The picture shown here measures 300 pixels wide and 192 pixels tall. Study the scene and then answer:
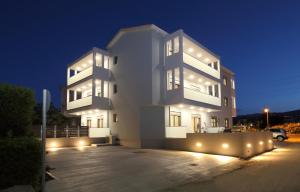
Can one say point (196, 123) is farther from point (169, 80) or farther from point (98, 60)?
point (98, 60)

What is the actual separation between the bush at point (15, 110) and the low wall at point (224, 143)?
51.2ft

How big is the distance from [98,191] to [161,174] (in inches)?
156

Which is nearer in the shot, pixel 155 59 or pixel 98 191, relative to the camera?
pixel 98 191

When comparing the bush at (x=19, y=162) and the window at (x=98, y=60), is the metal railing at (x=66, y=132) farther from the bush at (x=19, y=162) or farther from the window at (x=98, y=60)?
the bush at (x=19, y=162)

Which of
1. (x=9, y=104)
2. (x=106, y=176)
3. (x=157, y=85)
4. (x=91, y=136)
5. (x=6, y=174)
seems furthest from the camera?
(x=91, y=136)

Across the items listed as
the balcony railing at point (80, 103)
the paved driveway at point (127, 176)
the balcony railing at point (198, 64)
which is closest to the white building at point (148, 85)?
the balcony railing at point (198, 64)

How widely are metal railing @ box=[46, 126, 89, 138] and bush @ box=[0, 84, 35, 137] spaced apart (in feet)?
62.0

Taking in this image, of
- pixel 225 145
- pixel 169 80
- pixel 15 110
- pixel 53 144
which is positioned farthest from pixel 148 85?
pixel 15 110

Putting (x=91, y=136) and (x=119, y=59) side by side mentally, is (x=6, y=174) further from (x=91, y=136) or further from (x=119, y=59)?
(x=119, y=59)

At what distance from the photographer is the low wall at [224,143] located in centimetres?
Result: 2098

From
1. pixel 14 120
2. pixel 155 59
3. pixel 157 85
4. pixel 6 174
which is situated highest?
pixel 155 59

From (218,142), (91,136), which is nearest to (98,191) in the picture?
(218,142)

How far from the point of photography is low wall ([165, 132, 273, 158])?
20984mm

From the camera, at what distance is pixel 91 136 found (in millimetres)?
30234
